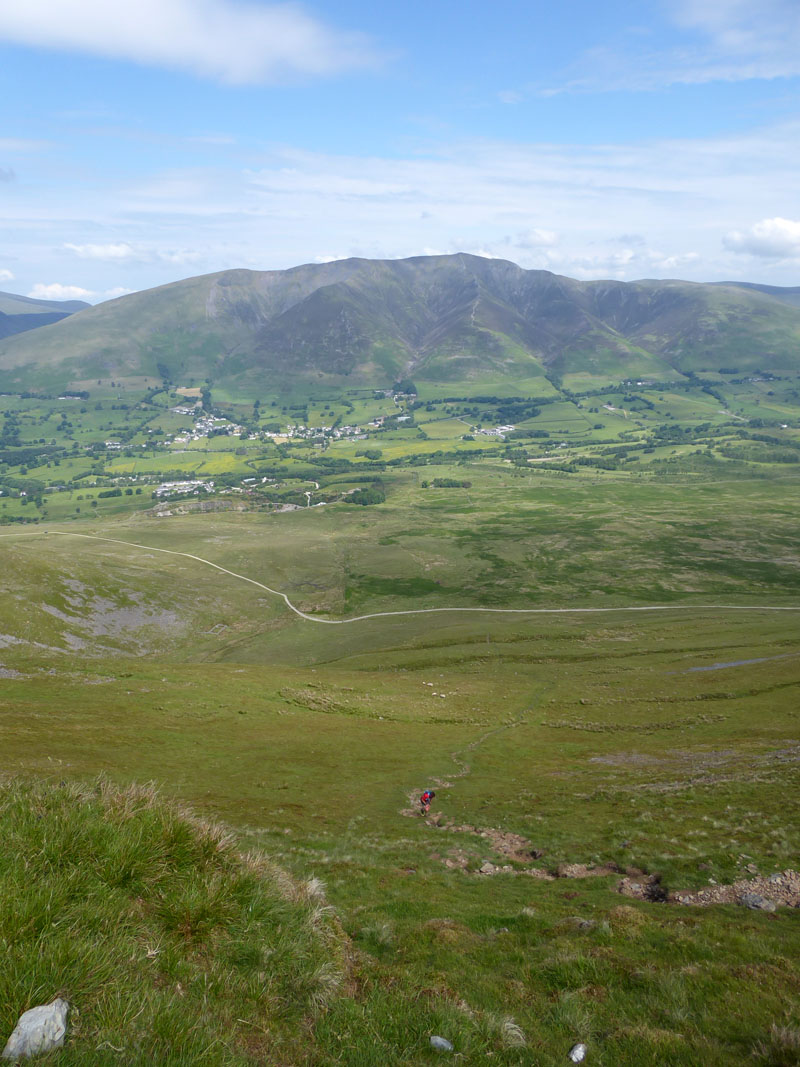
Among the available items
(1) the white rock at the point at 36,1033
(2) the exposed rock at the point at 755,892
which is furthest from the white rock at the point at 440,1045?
(2) the exposed rock at the point at 755,892

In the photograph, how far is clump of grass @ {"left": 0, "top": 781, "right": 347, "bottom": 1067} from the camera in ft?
20.8

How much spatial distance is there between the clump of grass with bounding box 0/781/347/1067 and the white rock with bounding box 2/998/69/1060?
6.0 inches

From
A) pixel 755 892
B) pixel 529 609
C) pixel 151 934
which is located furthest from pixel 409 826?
pixel 529 609

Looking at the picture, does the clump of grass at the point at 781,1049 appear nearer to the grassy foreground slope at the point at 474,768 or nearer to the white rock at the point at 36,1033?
the grassy foreground slope at the point at 474,768

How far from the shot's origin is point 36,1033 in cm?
582

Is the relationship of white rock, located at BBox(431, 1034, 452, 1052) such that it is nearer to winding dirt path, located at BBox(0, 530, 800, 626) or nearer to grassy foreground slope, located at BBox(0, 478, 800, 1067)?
grassy foreground slope, located at BBox(0, 478, 800, 1067)

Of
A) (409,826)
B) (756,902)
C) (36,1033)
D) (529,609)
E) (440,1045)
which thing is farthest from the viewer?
(529,609)

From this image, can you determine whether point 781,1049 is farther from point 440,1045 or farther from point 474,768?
point 474,768

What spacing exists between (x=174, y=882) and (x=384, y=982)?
4.29 meters

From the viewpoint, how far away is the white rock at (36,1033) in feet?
18.7

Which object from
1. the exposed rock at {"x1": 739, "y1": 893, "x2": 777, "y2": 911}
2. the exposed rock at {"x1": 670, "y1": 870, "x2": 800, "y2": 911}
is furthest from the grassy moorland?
the exposed rock at {"x1": 670, "y1": 870, "x2": 800, "y2": 911}

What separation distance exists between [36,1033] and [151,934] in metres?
2.85

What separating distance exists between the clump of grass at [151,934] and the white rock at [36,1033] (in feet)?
0.50

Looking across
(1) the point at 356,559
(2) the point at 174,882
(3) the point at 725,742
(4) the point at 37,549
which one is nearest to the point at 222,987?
(2) the point at 174,882
